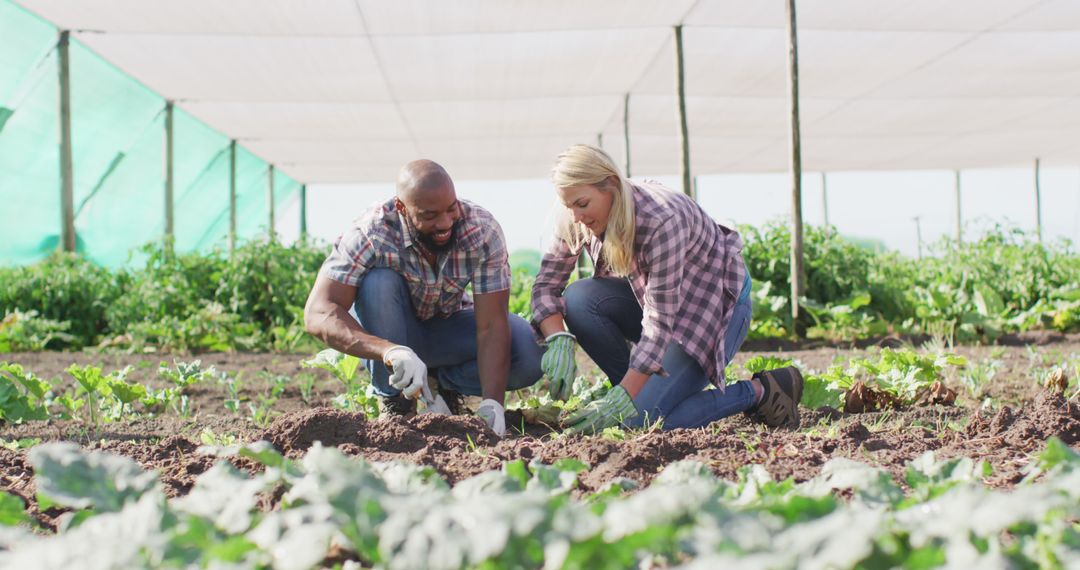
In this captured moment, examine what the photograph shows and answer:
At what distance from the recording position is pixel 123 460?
125 cm

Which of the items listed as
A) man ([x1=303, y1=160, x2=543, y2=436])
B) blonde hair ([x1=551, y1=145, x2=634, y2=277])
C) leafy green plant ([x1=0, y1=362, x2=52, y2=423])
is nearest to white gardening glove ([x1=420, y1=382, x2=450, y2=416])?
man ([x1=303, y1=160, x2=543, y2=436])

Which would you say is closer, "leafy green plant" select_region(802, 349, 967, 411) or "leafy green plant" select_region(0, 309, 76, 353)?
"leafy green plant" select_region(802, 349, 967, 411)

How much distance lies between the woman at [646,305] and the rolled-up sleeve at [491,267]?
8.0 inches

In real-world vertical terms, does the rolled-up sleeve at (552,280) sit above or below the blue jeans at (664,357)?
above

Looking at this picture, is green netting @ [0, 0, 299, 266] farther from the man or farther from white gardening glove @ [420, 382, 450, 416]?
white gardening glove @ [420, 382, 450, 416]

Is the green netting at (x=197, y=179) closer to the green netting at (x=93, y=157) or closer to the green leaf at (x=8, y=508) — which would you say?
the green netting at (x=93, y=157)

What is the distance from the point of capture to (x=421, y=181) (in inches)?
A: 101

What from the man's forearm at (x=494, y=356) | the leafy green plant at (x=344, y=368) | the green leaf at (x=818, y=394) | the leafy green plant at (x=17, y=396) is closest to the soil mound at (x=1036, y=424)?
the green leaf at (x=818, y=394)

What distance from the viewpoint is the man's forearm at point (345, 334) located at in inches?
106

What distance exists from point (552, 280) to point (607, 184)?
51 cm

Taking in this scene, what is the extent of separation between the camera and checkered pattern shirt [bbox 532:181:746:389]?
2.63 m

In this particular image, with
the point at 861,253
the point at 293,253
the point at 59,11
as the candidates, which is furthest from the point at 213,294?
the point at 861,253

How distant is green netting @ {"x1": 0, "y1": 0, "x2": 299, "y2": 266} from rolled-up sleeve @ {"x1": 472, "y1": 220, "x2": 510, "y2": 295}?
4.38 meters

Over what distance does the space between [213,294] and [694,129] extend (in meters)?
6.37
